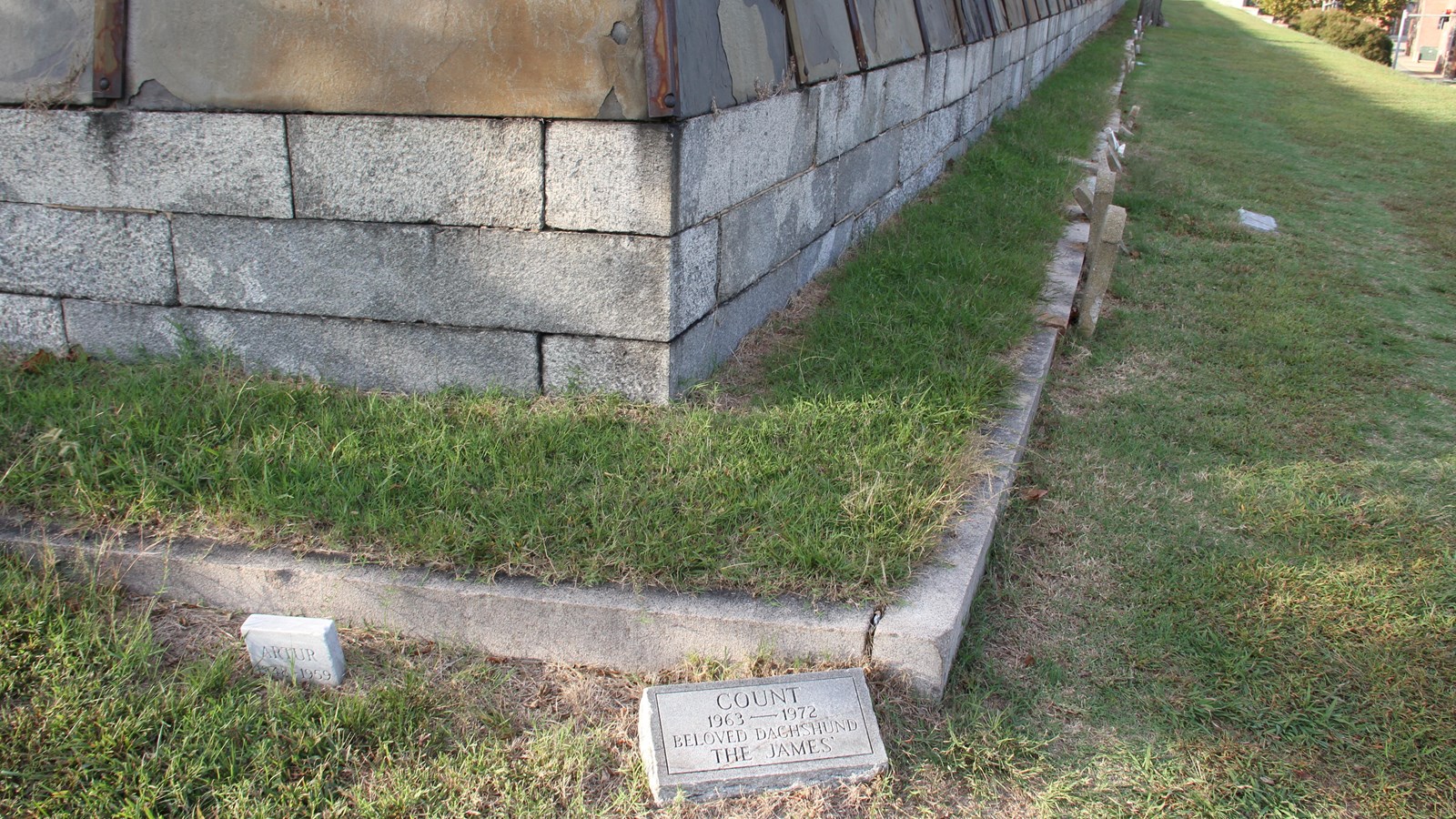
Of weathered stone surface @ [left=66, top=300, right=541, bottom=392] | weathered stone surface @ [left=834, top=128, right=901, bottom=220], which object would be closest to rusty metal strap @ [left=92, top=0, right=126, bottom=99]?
weathered stone surface @ [left=66, top=300, right=541, bottom=392]

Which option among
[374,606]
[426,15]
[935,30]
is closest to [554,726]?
[374,606]

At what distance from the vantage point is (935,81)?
7.00 metres

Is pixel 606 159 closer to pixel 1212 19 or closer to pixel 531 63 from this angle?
pixel 531 63

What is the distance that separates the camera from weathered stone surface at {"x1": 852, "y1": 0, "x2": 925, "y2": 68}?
5.34 metres

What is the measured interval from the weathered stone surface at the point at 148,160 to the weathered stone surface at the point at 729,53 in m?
1.44

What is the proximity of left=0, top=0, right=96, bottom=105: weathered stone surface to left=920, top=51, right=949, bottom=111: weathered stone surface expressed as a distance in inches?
190

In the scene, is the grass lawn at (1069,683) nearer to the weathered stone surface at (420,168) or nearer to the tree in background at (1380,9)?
the weathered stone surface at (420,168)

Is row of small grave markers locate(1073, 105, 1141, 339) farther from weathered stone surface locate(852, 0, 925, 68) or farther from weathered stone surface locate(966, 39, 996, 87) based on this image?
weathered stone surface locate(966, 39, 996, 87)

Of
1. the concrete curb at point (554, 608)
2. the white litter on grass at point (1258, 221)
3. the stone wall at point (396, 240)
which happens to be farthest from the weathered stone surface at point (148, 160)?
the white litter on grass at point (1258, 221)

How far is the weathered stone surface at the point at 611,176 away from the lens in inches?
127

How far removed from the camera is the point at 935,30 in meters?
6.88

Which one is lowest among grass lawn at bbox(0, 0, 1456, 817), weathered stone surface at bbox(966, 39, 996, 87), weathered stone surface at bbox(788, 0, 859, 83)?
grass lawn at bbox(0, 0, 1456, 817)

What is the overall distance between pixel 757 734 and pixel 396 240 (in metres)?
2.19

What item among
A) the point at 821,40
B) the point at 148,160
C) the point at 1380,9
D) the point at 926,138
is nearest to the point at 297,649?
the point at 148,160
